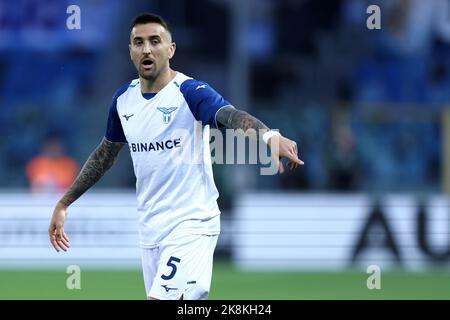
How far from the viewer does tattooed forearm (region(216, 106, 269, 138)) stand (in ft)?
21.3

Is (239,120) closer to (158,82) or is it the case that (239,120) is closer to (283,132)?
(158,82)

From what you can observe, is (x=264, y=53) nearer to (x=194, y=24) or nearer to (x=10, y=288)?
(x=194, y=24)

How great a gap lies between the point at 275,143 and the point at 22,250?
36.9ft

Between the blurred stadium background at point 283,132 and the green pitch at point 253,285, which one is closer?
the green pitch at point 253,285

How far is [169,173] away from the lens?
708cm

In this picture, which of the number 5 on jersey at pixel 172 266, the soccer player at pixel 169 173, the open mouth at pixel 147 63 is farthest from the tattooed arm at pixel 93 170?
the number 5 on jersey at pixel 172 266

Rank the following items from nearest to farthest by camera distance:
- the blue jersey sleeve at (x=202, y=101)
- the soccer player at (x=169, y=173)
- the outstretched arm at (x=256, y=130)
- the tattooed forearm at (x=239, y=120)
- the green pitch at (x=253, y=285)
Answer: the outstretched arm at (x=256, y=130)
the tattooed forearm at (x=239, y=120)
the blue jersey sleeve at (x=202, y=101)
the soccer player at (x=169, y=173)
the green pitch at (x=253, y=285)

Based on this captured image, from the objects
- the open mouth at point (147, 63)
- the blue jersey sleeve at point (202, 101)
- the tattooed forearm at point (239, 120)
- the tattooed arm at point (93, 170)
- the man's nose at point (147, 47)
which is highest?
the man's nose at point (147, 47)

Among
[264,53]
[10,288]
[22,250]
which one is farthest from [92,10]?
[10,288]

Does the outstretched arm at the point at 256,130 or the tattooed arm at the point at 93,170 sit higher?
the outstretched arm at the point at 256,130

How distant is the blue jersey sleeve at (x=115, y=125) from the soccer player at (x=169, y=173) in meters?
0.19

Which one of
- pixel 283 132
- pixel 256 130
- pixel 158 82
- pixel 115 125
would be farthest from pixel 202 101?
pixel 283 132

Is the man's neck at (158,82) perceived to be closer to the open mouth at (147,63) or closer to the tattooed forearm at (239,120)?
the open mouth at (147,63)

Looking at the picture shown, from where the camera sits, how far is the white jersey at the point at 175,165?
7.06 m
